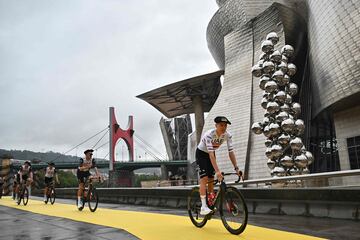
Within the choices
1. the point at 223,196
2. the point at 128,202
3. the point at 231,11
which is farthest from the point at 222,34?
the point at 223,196

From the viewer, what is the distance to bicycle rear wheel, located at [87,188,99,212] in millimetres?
10134

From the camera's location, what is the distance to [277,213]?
845cm

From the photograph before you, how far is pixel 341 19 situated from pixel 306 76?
33.6ft

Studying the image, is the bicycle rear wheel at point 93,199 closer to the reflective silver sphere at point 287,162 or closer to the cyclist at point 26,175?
the cyclist at point 26,175

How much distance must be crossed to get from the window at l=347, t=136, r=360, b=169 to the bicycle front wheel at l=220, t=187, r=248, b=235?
24275mm

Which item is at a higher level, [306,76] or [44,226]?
[306,76]

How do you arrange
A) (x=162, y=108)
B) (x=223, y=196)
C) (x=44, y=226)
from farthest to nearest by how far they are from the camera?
(x=162, y=108)
(x=44, y=226)
(x=223, y=196)

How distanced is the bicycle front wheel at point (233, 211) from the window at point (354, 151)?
79.6 feet

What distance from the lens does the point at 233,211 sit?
5238mm

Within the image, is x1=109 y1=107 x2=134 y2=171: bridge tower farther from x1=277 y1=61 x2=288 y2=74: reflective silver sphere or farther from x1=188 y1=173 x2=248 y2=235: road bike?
x1=188 y1=173 x2=248 y2=235: road bike

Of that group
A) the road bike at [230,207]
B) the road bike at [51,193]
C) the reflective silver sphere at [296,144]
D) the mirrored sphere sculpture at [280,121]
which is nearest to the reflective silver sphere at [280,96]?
the mirrored sphere sculpture at [280,121]

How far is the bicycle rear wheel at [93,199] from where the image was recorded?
33.2 feet

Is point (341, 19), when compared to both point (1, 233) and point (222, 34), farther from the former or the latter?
point (1, 233)

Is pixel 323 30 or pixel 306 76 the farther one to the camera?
pixel 306 76
